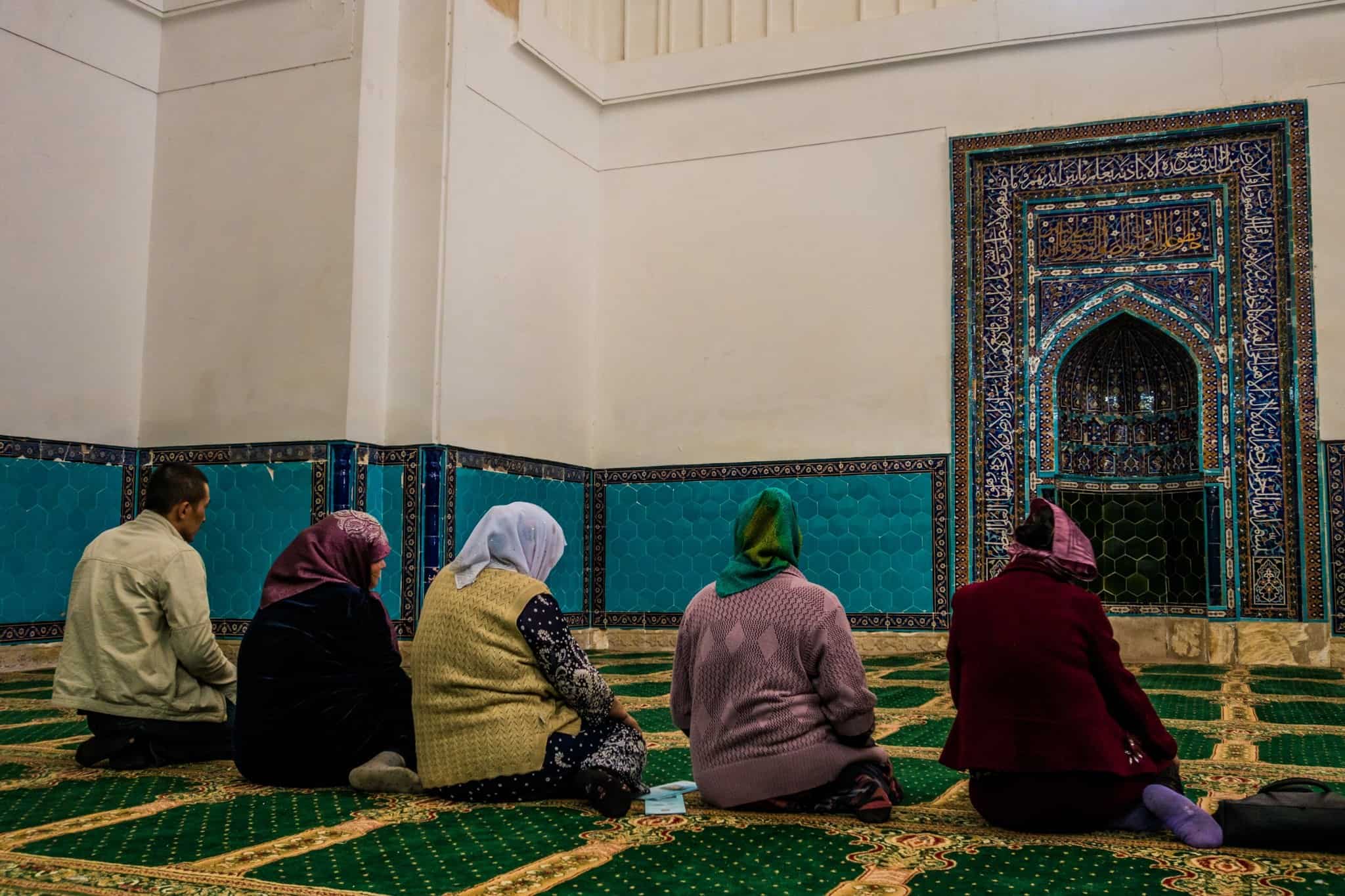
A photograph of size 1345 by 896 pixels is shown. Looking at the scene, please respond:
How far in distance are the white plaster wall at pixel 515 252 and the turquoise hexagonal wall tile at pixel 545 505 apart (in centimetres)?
→ 13

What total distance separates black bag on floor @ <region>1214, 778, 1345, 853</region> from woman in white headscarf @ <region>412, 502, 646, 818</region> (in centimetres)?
104

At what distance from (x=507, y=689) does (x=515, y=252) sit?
12.2 feet

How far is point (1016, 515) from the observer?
5812 mm

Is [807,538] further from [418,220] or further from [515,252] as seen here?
[418,220]

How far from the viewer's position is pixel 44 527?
516 cm

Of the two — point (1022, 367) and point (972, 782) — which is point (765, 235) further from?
point (972, 782)

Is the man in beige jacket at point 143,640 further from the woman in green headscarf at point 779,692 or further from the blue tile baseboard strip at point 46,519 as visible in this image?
the blue tile baseboard strip at point 46,519

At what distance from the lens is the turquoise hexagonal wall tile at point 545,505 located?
541cm

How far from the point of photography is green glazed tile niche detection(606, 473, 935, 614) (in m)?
5.88

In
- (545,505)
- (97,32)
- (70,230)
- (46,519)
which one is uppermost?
(97,32)

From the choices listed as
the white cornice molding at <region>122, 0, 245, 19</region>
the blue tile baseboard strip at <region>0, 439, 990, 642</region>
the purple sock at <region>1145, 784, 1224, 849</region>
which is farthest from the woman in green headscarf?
the white cornice molding at <region>122, 0, 245, 19</region>

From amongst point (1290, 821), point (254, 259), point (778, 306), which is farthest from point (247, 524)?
point (1290, 821)

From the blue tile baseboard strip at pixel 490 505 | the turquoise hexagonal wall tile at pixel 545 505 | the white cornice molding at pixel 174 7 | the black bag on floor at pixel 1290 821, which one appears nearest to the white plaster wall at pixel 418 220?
the blue tile baseboard strip at pixel 490 505

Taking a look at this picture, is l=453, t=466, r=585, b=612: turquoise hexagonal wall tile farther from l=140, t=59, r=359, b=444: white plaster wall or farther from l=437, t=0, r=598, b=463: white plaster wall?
l=140, t=59, r=359, b=444: white plaster wall
